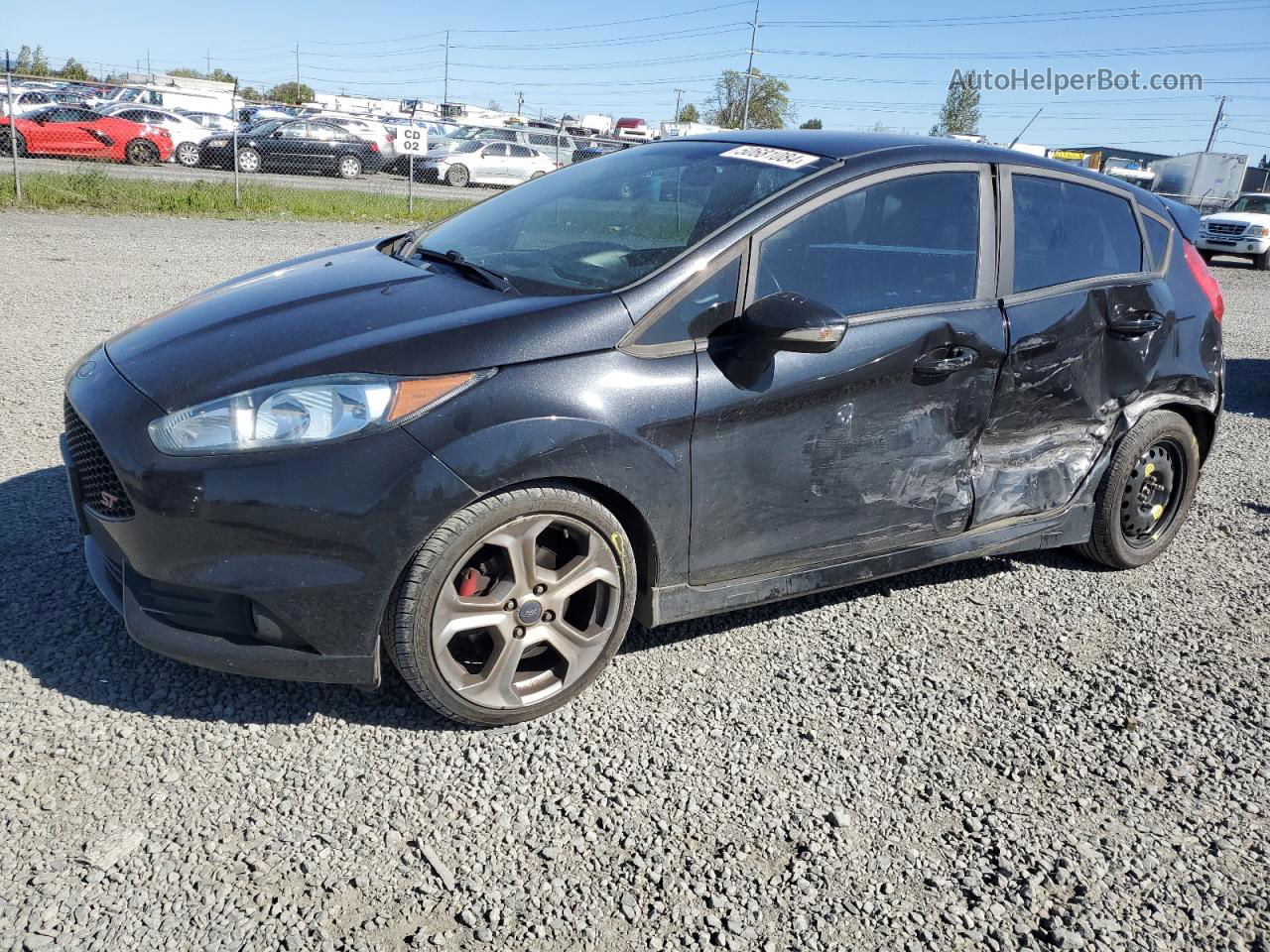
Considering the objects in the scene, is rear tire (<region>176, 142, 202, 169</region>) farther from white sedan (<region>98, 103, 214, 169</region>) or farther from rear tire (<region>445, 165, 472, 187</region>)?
rear tire (<region>445, 165, 472, 187</region>)

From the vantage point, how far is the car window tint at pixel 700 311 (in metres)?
3.00

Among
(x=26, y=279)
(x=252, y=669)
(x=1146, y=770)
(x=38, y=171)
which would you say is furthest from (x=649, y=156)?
(x=38, y=171)

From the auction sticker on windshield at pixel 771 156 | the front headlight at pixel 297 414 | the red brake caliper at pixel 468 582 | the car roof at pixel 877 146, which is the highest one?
the car roof at pixel 877 146

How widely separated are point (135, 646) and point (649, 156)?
254 centimetres

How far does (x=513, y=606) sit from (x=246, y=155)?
22.5 meters

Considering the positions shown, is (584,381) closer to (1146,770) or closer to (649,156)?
(649,156)

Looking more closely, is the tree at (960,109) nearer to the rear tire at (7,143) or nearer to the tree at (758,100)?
the tree at (758,100)

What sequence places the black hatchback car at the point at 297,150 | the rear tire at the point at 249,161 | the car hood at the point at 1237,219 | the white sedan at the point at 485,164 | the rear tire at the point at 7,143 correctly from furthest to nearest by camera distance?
1. the white sedan at the point at 485,164
2. the black hatchback car at the point at 297,150
3. the rear tire at the point at 249,161
4. the car hood at the point at 1237,219
5. the rear tire at the point at 7,143

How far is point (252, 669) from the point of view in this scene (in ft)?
8.98

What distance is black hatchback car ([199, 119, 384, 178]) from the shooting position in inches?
895

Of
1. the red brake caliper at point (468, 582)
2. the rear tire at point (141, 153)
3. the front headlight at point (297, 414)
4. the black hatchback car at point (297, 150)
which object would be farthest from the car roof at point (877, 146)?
the rear tire at point (141, 153)

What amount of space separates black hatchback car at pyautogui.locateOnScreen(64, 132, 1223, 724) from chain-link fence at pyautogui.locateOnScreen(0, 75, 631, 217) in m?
14.3

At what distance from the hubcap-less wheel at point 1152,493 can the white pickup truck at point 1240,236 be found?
65.9ft

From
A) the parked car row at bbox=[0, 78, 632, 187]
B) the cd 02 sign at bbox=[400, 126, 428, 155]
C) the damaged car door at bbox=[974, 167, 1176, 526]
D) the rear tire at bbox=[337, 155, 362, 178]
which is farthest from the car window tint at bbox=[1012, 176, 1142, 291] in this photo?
the rear tire at bbox=[337, 155, 362, 178]
